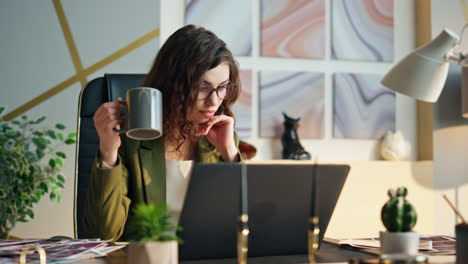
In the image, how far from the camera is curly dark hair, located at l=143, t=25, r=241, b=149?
1.87 m

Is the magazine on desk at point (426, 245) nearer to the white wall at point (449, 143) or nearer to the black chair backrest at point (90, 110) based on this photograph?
the black chair backrest at point (90, 110)

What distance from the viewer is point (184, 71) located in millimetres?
1873

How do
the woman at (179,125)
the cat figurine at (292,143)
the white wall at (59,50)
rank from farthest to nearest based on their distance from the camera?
the cat figurine at (292,143), the white wall at (59,50), the woman at (179,125)

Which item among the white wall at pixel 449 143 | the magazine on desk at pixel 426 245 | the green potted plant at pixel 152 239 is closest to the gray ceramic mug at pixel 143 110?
the green potted plant at pixel 152 239

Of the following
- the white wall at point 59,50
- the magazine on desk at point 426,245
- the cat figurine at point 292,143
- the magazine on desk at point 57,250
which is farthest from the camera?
the cat figurine at point 292,143

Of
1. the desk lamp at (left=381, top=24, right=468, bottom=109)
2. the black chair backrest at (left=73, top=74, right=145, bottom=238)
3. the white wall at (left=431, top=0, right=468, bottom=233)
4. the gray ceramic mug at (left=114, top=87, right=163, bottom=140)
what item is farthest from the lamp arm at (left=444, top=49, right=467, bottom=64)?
the white wall at (left=431, top=0, right=468, bottom=233)

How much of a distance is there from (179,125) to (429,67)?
3.15 feet

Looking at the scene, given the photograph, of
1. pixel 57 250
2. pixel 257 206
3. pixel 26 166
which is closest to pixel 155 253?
pixel 257 206

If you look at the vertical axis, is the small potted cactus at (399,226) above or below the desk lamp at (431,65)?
below

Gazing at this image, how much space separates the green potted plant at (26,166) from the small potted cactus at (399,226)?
2296mm

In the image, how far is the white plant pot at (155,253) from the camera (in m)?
0.89

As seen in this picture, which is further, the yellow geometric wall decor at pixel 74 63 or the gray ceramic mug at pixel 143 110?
the yellow geometric wall decor at pixel 74 63

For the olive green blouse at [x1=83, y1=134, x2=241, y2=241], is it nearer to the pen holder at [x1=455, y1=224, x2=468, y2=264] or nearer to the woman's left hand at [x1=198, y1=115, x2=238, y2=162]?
the woman's left hand at [x1=198, y1=115, x2=238, y2=162]

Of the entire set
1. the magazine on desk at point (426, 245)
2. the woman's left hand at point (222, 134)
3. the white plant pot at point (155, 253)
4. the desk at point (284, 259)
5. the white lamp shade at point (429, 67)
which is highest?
the white lamp shade at point (429, 67)
